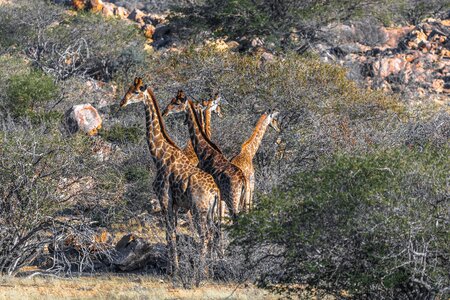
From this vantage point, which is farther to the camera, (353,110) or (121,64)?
(121,64)

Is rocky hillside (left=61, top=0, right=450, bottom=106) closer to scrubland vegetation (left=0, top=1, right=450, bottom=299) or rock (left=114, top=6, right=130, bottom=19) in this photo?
scrubland vegetation (left=0, top=1, right=450, bottom=299)

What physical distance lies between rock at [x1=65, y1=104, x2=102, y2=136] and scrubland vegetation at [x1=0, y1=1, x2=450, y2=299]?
25cm

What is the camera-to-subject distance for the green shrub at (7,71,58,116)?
23.7 m

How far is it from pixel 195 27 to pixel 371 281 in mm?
22690

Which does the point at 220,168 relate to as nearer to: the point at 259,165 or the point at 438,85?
the point at 259,165

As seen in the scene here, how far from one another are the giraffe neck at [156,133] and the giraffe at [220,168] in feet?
2.32

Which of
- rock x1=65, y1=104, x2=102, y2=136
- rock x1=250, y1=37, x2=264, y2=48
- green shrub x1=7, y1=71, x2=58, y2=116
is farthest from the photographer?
rock x1=250, y1=37, x2=264, y2=48

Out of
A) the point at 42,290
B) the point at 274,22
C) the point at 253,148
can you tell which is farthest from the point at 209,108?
the point at 274,22

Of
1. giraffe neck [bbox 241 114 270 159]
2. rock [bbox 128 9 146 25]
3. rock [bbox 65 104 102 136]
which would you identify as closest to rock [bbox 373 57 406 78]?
rock [bbox 65 104 102 136]

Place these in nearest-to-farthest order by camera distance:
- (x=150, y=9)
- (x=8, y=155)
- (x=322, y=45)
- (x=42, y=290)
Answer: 1. (x=42, y=290)
2. (x=8, y=155)
3. (x=322, y=45)
4. (x=150, y=9)

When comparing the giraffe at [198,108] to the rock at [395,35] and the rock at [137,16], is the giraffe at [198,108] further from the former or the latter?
the rock at [137,16]

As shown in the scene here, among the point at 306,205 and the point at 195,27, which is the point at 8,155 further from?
the point at 195,27

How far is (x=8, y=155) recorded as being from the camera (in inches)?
592

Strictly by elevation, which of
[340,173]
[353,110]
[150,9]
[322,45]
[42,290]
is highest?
[340,173]
